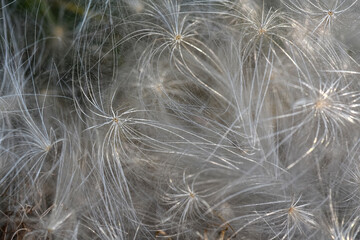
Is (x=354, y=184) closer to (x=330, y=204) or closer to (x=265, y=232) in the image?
(x=330, y=204)

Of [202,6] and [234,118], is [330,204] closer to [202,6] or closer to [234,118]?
[234,118]

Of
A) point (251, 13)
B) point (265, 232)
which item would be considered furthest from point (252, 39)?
point (265, 232)

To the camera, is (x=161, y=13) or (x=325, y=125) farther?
(x=161, y=13)

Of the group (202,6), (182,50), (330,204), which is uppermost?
(202,6)

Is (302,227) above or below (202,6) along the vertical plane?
below

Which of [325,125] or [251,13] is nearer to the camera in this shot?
[325,125]

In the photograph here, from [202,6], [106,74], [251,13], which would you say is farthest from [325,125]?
[106,74]

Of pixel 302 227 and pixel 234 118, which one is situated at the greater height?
pixel 234 118

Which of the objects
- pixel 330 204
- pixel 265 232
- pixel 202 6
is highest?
pixel 202 6

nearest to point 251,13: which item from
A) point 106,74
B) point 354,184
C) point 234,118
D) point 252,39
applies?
point 252,39
